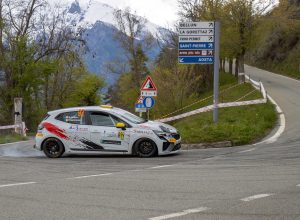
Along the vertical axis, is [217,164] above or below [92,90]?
below

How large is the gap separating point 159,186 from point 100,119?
6.56 m

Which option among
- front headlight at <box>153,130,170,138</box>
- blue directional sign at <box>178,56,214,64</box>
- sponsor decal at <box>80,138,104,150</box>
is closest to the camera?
front headlight at <box>153,130,170,138</box>

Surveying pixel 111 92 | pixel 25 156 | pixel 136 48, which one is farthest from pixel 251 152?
pixel 111 92

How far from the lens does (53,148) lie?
16188mm

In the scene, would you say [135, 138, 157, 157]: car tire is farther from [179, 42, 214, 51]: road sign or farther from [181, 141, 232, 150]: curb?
[179, 42, 214, 51]: road sign

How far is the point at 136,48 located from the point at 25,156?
49582 millimetres

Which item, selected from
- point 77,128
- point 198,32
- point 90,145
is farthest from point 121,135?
point 198,32

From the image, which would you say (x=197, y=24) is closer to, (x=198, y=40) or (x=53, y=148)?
(x=198, y=40)

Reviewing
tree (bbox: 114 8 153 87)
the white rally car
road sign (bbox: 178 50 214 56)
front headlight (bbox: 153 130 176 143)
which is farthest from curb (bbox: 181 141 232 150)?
tree (bbox: 114 8 153 87)

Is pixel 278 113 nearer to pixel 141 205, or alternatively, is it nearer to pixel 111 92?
pixel 141 205

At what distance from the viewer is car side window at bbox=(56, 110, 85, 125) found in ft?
52.4

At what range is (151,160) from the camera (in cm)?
1450

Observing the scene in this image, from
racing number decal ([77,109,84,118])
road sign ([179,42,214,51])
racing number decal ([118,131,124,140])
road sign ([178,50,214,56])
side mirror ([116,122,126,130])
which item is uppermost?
road sign ([179,42,214,51])

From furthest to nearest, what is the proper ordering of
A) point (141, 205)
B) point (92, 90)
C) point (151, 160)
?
point (92, 90) → point (151, 160) → point (141, 205)
